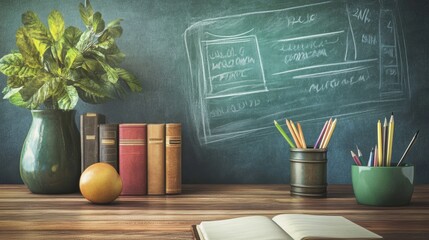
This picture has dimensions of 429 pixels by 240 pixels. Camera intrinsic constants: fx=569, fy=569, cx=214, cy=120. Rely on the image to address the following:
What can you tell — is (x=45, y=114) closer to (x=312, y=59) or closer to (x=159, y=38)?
(x=159, y=38)

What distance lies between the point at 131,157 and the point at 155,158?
Answer: 0.22 ft

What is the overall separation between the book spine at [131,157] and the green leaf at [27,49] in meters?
0.31

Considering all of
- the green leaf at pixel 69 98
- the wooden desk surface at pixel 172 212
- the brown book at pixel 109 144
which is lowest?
the wooden desk surface at pixel 172 212

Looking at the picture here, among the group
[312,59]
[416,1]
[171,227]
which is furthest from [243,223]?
[416,1]

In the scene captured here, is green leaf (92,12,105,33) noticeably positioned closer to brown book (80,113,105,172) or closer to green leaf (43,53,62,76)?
green leaf (43,53,62,76)

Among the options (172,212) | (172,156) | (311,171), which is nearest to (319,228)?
(172,212)

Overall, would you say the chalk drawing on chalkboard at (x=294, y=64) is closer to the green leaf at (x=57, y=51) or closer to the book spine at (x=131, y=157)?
the book spine at (x=131, y=157)

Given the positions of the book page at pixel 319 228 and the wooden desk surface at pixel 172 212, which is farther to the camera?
the wooden desk surface at pixel 172 212

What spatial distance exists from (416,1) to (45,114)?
1250 millimetres

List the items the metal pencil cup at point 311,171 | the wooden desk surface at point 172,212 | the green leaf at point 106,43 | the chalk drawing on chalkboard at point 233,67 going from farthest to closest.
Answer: the chalk drawing on chalkboard at point 233,67
the green leaf at point 106,43
the metal pencil cup at point 311,171
the wooden desk surface at point 172,212

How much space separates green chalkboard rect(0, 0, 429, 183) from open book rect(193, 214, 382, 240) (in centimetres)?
77

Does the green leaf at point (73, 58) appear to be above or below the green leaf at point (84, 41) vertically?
below

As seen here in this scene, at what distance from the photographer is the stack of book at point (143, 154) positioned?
1608 millimetres

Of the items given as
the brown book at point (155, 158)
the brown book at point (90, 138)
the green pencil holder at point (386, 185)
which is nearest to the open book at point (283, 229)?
the green pencil holder at point (386, 185)
